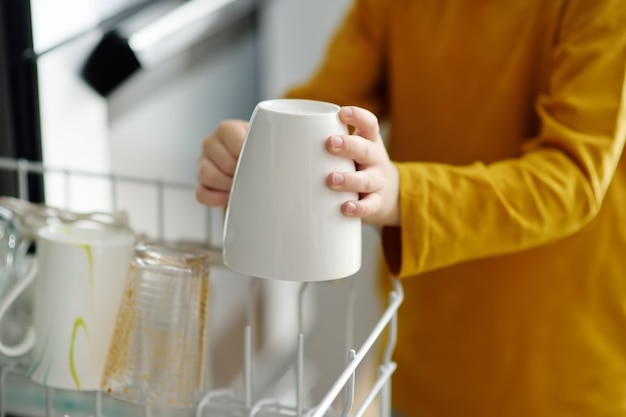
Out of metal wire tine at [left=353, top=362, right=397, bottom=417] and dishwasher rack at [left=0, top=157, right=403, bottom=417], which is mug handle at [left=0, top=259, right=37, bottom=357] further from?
metal wire tine at [left=353, top=362, right=397, bottom=417]

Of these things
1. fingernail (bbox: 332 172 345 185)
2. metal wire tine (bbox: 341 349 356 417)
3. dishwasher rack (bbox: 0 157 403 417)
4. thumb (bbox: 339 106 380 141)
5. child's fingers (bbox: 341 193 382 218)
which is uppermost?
thumb (bbox: 339 106 380 141)

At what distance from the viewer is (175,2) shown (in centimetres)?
110

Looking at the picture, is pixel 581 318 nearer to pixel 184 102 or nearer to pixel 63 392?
pixel 63 392

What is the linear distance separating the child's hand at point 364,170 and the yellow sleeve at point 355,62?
0.85 feet

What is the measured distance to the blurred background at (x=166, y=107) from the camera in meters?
0.84

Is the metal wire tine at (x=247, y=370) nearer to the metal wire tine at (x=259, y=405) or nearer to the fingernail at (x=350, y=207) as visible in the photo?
the metal wire tine at (x=259, y=405)

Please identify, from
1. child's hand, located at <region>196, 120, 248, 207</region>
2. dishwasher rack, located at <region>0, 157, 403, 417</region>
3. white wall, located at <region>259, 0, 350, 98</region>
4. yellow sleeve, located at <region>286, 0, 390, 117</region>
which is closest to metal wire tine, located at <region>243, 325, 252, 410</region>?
dishwasher rack, located at <region>0, 157, 403, 417</region>

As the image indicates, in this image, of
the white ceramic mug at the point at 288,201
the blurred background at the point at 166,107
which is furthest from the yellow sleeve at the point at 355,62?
the white ceramic mug at the point at 288,201

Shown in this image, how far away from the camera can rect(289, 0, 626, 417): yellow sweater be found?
1.80ft

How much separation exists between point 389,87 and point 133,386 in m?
0.42

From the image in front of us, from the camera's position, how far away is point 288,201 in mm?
445

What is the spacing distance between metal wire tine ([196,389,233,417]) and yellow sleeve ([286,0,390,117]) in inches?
12.6

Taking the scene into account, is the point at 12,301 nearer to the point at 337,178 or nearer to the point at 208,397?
the point at 208,397

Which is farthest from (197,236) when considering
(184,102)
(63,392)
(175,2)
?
(63,392)
